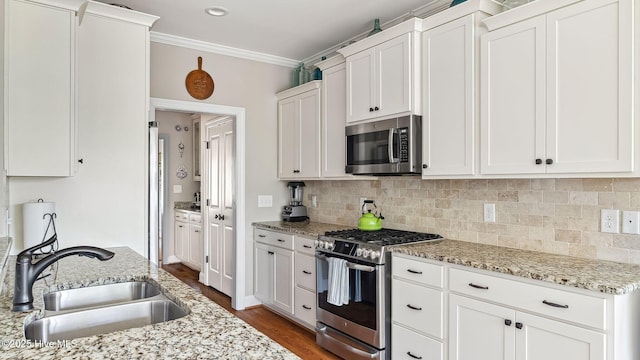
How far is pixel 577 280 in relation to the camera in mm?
1740

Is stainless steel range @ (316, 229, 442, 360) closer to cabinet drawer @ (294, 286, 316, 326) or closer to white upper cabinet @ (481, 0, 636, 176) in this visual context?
cabinet drawer @ (294, 286, 316, 326)

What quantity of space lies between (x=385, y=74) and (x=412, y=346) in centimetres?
185

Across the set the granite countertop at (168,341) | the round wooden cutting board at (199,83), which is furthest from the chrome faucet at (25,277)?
the round wooden cutting board at (199,83)

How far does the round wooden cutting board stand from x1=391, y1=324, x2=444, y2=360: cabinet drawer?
2715mm

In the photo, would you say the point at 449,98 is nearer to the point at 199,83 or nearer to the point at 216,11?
the point at 216,11

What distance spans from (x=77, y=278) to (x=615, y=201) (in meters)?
2.67

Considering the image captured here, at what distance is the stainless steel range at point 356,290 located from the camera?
2652mm

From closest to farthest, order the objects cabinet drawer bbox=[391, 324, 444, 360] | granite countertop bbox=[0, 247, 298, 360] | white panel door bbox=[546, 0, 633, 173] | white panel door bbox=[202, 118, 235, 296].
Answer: granite countertop bbox=[0, 247, 298, 360], white panel door bbox=[546, 0, 633, 173], cabinet drawer bbox=[391, 324, 444, 360], white panel door bbox=[202, 118, 235, 296]

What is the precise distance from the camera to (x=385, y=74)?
2934 mm

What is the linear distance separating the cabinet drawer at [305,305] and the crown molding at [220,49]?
2.38 m

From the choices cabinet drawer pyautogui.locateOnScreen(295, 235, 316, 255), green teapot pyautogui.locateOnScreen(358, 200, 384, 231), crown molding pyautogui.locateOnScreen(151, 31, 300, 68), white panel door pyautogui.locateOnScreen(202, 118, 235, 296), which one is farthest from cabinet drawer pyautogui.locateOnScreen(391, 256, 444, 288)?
crown molding pyautogui.locateOnScreen(151, 31, 300, 68)

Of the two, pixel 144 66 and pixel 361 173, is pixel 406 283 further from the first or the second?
pixel 144 66

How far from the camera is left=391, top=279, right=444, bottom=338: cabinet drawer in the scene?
2.34 m

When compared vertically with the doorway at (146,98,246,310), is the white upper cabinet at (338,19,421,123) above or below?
above
